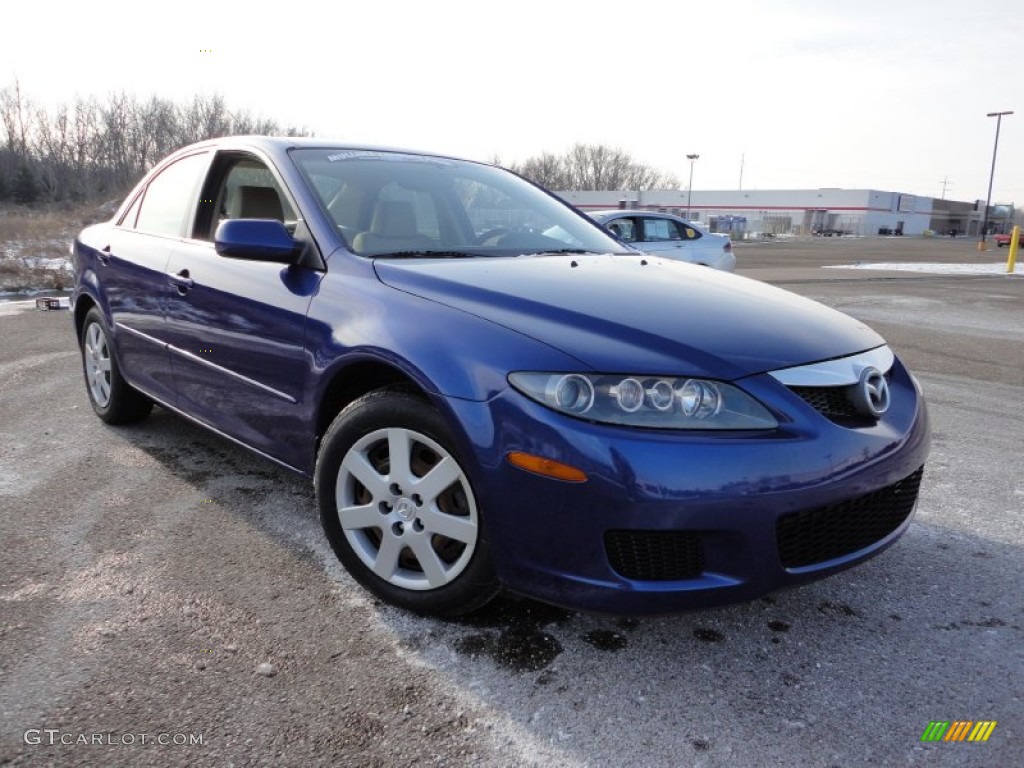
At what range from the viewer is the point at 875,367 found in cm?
250

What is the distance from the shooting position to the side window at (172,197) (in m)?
3.78

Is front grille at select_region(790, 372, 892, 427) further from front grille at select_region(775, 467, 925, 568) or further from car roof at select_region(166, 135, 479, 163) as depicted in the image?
car roof at select_region(166, 135, 479, 163)

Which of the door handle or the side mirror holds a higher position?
the side mirror

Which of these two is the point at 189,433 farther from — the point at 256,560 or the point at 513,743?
the point at 513,743

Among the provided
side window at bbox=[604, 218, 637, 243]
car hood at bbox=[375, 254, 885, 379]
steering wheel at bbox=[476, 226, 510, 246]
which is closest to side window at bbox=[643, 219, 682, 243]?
side window at bbox=[604, 218, 637, 243]

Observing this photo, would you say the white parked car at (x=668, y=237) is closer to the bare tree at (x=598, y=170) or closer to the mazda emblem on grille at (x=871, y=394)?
the mazda emblem on grille at (x=871, y=394)

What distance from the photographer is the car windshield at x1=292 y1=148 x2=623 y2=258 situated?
9.80 ft

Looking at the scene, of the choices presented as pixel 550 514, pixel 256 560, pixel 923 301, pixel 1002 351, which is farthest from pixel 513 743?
pixel 923 301

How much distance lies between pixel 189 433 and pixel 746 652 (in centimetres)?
332

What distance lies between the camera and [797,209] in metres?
83.5

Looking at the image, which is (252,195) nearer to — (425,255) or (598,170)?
(425,255)

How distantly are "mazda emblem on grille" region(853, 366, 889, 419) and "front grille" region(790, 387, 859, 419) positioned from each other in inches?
1.1

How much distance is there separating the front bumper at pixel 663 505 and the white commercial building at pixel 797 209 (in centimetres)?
7413

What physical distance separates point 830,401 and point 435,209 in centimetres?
179
